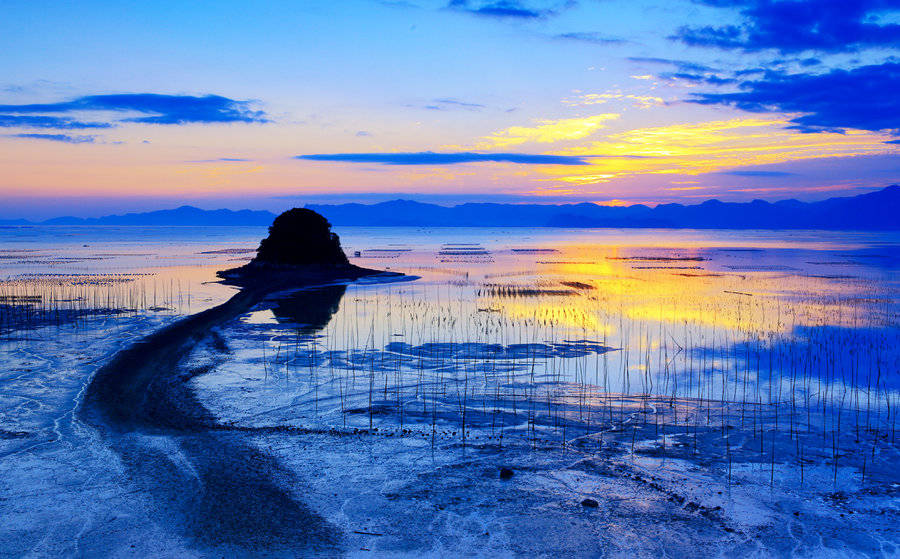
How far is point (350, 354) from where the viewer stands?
889 inches

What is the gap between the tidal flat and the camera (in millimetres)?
9567

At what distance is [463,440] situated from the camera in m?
13.5

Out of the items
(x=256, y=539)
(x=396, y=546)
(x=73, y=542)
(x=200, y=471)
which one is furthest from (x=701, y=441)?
(x=73, y=542)

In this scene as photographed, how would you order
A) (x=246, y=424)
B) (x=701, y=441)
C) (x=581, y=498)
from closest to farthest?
(x=581, y=498)
(x=701, y=441)
(x=246, y=424)

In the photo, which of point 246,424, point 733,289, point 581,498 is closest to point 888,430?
point 581,498

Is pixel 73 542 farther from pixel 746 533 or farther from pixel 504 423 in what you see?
pixel 746 533

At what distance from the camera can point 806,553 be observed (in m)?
9.10

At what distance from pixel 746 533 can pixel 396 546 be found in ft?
17.3

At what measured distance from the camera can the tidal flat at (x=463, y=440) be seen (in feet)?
31.4

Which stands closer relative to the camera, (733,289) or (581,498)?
(581,498)

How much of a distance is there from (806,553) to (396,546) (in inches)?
233

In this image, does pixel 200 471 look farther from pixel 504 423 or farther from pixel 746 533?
pixel 746 533

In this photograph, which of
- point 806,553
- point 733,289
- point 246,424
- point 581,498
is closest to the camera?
point 806,553

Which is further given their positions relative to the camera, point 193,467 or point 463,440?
point 463,440
